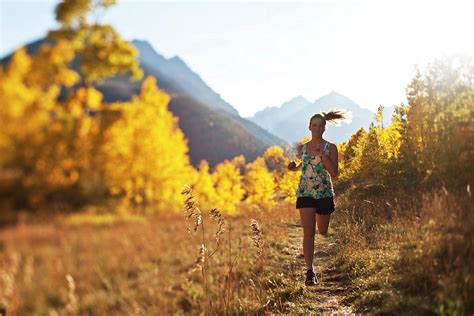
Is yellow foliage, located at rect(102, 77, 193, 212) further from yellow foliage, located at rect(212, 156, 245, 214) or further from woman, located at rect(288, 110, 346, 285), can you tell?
yellow foliage, located at rect(212, 156, 245, 214)

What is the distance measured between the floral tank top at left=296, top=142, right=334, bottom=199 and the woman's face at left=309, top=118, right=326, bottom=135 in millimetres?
219

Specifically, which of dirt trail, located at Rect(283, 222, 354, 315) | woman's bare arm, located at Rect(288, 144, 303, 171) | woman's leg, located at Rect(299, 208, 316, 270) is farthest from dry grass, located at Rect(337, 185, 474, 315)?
woman's bare arm, located at Rect(288, 144, 303, 171)

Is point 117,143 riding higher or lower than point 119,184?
higher

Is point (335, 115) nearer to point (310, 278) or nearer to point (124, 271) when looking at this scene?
point (310, 278)

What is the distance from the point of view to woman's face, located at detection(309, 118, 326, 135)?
17.4ft

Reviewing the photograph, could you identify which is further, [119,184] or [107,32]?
[107,32]

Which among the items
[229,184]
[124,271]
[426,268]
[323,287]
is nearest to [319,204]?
[323,287]

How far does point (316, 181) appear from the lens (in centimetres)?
522

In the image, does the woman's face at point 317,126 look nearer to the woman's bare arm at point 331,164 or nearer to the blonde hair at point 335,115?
the blonde hair at point 335,115

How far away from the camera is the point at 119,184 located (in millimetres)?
6773

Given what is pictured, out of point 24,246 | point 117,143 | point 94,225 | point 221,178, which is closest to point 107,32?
point 117,143

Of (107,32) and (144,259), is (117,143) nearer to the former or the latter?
(144,259)

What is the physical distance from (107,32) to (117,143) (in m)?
4.70

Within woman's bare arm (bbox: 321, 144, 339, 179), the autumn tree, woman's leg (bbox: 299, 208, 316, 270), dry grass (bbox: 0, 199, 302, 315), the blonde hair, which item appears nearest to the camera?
dry grass (bbox: 0, 199, 302, 315)
